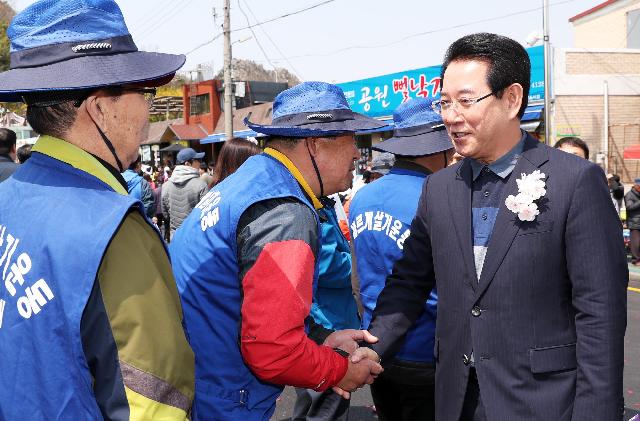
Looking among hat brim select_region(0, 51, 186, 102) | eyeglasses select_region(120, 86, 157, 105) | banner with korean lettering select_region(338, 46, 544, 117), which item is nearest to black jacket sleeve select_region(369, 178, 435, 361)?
Answer: eyeglasses select_region(120, 86, 157, 105)

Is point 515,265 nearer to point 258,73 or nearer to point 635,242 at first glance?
point 635,242

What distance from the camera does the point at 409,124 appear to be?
136 inches

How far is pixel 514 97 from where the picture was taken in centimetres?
214

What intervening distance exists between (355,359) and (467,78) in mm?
1150

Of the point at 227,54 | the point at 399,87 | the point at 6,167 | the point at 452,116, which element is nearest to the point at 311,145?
the point at 452,116

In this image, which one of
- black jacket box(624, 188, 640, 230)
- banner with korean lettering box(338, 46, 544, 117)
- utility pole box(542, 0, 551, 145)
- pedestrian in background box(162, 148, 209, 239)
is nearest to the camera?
pedestrian in background box(162, 148, 209, 239)

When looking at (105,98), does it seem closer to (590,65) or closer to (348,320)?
(348,320)

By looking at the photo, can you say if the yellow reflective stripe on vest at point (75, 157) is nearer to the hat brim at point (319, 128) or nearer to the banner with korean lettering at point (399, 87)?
the hat brim at point (319, 128)

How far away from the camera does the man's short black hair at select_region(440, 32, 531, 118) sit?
209 centimetres

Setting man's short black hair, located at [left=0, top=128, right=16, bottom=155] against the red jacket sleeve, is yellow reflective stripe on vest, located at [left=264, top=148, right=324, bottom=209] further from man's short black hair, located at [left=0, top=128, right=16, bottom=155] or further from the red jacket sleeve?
man's short black hair, located at [left=0, top=128, right=16, bottom=155]

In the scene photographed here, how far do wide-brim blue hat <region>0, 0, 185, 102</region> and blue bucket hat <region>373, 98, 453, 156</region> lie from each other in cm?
192

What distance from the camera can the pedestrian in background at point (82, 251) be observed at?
1.29 meters

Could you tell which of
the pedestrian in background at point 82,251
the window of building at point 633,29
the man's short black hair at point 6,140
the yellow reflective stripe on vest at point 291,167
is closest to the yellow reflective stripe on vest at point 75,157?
the pedestrian in background at point 82,251

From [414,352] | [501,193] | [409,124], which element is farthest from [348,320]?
[501,193]
